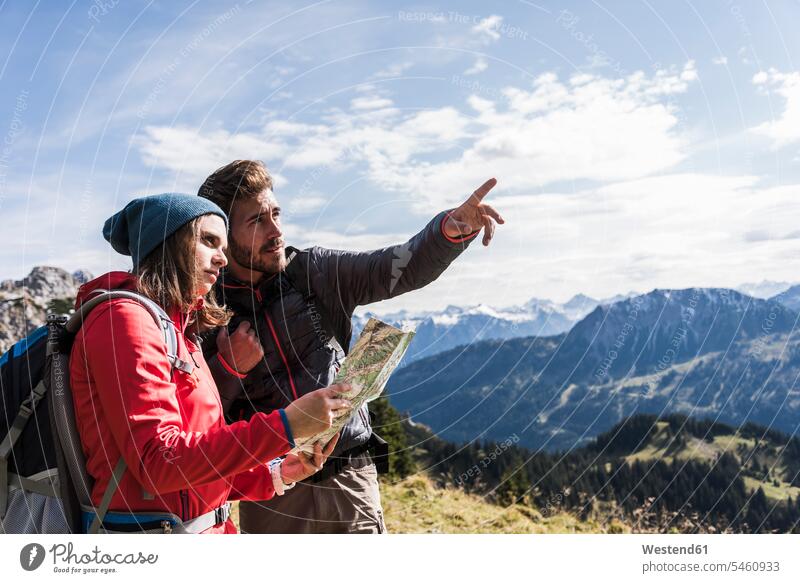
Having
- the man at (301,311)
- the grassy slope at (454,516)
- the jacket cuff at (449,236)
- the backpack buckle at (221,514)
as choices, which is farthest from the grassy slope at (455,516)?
the backpack buckle at (221,514)

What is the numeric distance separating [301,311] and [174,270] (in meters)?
1.28

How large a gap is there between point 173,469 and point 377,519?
2126mm

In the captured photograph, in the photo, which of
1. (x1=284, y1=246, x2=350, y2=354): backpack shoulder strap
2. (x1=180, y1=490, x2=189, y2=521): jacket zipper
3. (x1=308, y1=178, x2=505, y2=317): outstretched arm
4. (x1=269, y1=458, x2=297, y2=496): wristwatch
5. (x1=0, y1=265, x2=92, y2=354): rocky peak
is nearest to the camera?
(x1=180, y1=490, x2=189, y2=521): jacket zipper

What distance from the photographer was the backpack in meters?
2.75

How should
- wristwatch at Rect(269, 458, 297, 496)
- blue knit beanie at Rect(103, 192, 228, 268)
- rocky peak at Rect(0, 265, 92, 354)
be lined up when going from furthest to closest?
rocky peak at Rect(0, 265, 92, 354) < wristwatch at Rect(269, 458, 297, 496) < blue knit beanie at Rect(103, 192, 228, 268)

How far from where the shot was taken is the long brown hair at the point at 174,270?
3.03 metres

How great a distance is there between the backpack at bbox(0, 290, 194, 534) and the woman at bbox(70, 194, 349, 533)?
0.14 ft

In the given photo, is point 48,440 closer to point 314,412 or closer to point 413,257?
point 314,412

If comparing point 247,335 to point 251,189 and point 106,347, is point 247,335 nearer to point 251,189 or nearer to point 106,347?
point 251,189

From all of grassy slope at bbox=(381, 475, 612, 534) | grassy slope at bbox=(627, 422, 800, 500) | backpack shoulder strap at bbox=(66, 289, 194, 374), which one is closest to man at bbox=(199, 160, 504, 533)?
backpack shoulder strap at bbox=(66, 289, 194, 374)

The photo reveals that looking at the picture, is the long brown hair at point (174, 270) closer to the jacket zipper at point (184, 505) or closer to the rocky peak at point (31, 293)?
the jacket zipper at point (184, 505)
